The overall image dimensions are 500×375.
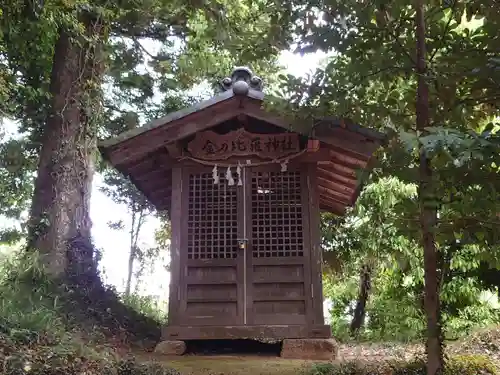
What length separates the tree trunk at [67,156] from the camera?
7.53 metres

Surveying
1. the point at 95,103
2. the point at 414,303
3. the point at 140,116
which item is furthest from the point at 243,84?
the point at 414,303

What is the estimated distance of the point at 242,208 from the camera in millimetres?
7047

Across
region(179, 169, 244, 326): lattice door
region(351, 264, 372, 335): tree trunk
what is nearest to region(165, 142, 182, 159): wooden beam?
region(179, 169, 244, 326): lattice door

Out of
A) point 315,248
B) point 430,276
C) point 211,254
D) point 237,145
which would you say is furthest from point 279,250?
point 430,276

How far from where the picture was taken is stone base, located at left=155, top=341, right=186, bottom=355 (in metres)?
6.44

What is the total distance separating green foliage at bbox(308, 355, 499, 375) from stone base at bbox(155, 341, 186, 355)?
6.55ft

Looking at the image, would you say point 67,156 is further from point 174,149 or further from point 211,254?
point 211,254

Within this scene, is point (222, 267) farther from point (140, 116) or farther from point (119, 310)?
point (140, 116)

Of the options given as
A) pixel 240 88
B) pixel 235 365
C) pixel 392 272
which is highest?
pixel 240 88

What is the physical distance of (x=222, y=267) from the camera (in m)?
6.86

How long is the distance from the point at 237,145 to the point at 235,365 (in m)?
2.99

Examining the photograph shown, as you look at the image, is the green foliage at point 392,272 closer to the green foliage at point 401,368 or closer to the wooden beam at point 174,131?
the wooden beam at point 174,131

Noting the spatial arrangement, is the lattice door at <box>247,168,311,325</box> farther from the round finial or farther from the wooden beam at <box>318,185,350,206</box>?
the wooden beam at <box>318,185,350,206</box>

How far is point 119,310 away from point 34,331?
289cm
